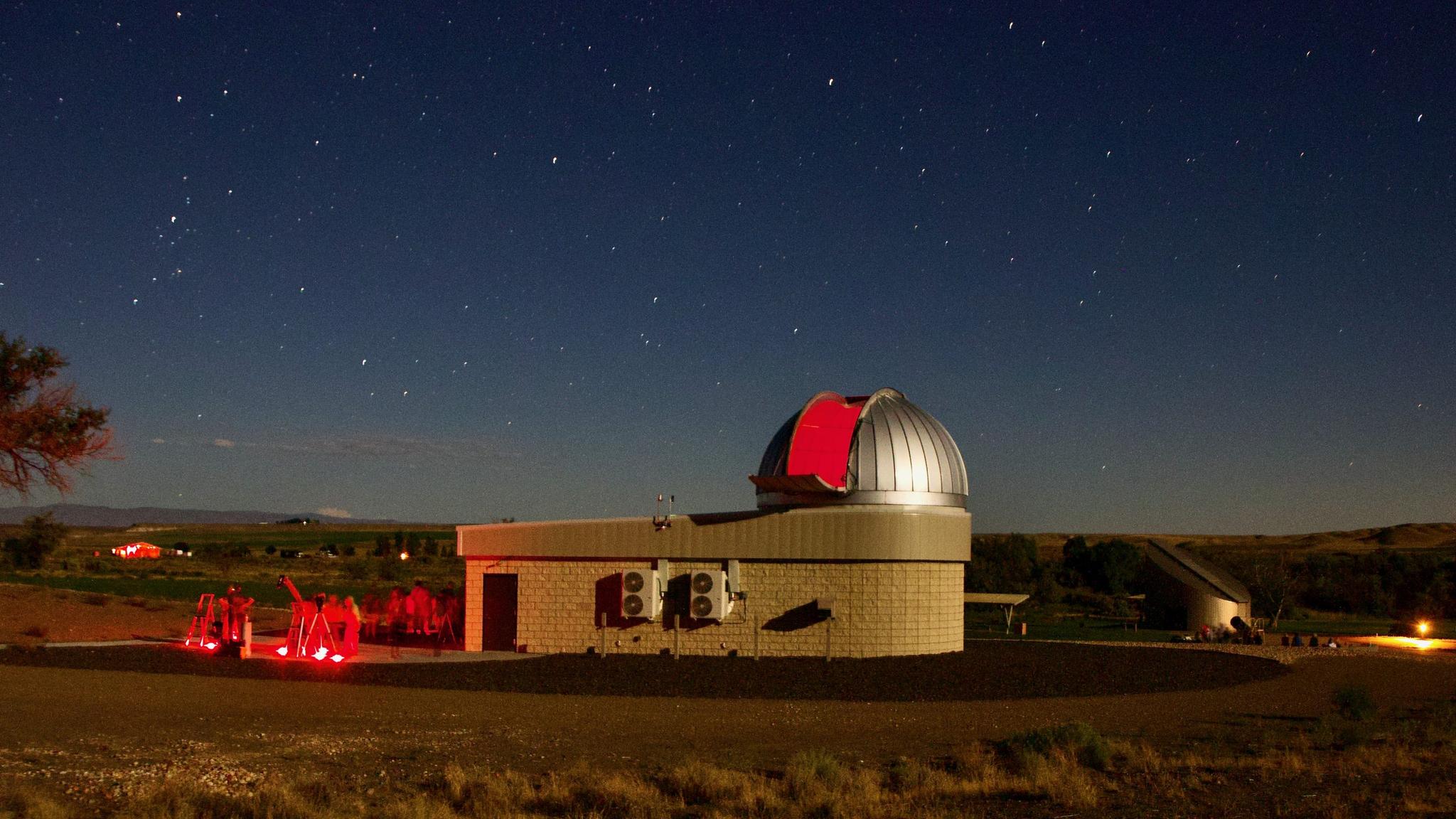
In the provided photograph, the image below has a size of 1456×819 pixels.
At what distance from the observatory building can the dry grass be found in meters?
9.92

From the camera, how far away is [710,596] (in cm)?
2198

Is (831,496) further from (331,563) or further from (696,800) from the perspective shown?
(331,563)

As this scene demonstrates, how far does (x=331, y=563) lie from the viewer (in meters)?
70.7

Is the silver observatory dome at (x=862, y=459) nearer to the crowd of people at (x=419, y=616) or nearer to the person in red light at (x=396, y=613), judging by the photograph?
the crowd of people at (x=419, y=616)

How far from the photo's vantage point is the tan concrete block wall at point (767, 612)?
2217 centimetres

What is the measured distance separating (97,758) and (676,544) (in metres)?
12.5

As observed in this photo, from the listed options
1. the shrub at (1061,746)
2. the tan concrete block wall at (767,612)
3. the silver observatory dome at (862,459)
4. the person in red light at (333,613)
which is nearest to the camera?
the shrub at (1061,746)

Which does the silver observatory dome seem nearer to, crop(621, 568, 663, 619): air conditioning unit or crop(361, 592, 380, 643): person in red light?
crop(621, 568, 663, 619): air conditioning unit

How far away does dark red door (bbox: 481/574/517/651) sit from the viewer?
2362cm

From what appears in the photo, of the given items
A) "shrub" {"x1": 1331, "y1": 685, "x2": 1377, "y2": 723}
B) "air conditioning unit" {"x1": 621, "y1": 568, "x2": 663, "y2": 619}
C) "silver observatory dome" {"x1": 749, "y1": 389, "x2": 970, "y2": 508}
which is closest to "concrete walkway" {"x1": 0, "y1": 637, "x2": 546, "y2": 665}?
"air conditioning unit" {"x1": 621, "y1": 568, "x2": 663, "y2": 619}

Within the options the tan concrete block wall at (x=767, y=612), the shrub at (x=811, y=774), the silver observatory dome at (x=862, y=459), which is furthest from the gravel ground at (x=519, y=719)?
the silver observatory dome at (x=862, y=459)

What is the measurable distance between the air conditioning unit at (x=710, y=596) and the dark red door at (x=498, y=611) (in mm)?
3790

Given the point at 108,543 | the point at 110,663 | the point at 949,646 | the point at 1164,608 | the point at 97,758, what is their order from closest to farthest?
the point at 97,758, the point at 110,663, the point at 949,646, the point at 1164,608, the point at 108,543

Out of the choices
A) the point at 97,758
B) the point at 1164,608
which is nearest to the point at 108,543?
the point at 1164,608
